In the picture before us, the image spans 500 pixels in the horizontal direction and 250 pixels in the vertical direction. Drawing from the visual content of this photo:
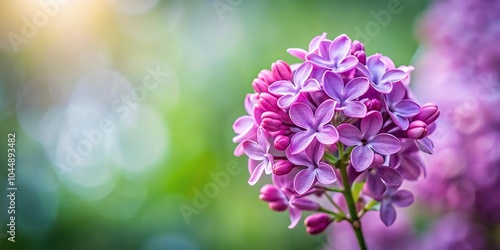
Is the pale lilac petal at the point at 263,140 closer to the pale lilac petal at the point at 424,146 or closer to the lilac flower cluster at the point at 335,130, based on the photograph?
the lilac flower cluster at the point at 335,130

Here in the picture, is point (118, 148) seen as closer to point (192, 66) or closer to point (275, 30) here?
point (192, 66)

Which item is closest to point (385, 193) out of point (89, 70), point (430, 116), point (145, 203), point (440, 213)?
point (430, 116)

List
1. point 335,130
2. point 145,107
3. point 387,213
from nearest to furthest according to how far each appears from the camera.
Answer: point 335,130, point 387,213, point 145,107

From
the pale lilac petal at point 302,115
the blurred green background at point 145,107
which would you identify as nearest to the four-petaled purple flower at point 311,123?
the pale lilac petal at point 302,115

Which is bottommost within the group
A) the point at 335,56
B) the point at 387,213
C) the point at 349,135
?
the point at 387,213

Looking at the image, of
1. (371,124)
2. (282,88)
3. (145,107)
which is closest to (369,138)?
(371,124)

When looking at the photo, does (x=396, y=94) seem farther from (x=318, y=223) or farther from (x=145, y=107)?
(x=145, y=107)
